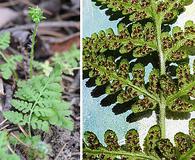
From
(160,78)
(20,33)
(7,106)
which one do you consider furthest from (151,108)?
(20,33)

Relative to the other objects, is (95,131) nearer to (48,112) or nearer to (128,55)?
(48,112)

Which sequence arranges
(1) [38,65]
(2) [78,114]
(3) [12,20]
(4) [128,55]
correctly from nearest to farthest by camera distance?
(4) [128,55]
(2) [78,114]
(1) [38,65]
(3) [12,20]

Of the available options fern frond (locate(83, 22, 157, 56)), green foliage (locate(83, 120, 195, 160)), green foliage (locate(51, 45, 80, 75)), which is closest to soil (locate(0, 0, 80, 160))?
green foliage (locate(51, 45, 80, 75))

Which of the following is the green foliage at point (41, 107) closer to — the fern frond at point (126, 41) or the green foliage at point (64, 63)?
the fern frond at point (126, 41)

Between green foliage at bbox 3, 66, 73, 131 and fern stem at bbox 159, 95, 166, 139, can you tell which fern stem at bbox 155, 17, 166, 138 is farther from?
green foliage at bbox 3, 66, 73, 131

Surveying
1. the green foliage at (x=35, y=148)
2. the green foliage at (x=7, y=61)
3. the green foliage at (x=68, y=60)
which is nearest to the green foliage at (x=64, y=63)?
the green foliage at (x=68, y=60)

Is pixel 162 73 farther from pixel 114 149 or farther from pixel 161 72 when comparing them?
pixel 114 149

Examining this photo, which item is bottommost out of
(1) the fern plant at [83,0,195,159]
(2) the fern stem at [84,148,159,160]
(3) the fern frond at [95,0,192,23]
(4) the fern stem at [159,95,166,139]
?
(2) the fern stem at [84,148,159,160]
